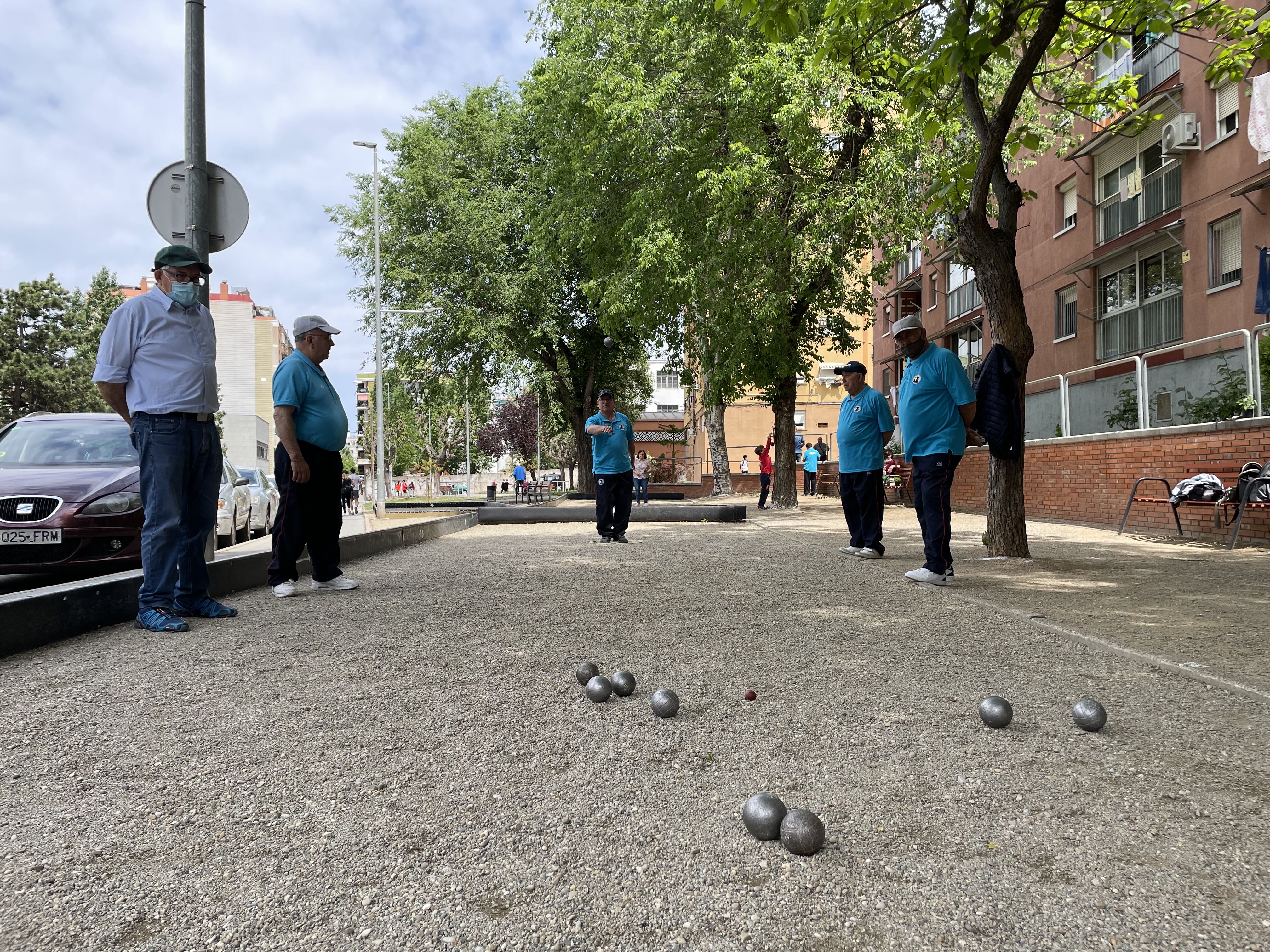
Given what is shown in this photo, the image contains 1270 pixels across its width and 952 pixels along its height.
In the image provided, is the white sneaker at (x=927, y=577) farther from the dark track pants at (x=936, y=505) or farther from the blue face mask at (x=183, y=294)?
the blue face mask at (x=183, y=294)

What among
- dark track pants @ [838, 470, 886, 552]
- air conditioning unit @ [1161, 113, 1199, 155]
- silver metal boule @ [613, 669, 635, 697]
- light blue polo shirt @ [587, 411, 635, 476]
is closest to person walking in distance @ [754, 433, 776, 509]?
air conditioning unit @ [1161, 113, 1199, 155]

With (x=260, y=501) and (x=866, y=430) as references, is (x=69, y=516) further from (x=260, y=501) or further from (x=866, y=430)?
(x=260, y=501)

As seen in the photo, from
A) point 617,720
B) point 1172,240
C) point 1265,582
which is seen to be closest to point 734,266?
point 1172,240

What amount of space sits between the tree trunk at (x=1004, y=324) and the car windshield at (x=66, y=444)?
8409mm

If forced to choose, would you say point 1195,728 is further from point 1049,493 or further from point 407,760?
point 1049,493

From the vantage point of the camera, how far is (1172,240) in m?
20.8

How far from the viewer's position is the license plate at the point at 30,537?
25.9ft

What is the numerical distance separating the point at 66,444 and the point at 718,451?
79.2ft

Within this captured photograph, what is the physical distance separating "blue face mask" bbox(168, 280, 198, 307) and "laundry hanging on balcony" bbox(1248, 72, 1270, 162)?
540 inches

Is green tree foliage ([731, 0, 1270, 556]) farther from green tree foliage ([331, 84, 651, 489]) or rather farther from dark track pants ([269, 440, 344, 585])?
green tree foliage ([331, 84, 651, 489])

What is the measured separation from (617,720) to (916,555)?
23.2 ft

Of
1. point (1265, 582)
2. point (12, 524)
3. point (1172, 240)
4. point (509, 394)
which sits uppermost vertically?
point (1172, 240)

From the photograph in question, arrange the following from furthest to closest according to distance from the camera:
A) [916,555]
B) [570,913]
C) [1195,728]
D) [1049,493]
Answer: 1. [1049,493]
2. [916,555]
3. [1195,728]
4. [570,913]

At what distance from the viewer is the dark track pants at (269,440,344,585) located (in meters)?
6.73
